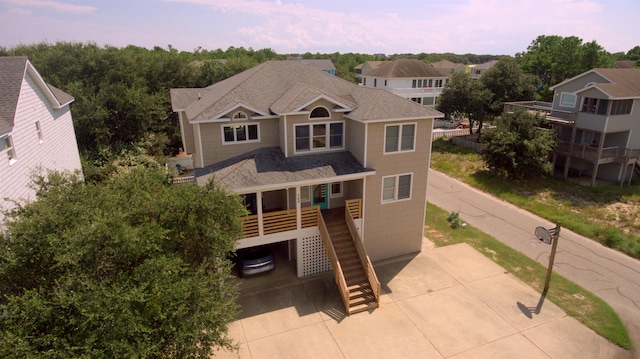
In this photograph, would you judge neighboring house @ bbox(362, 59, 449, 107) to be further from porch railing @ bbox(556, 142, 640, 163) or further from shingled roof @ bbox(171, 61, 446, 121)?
shingled roof @ bbox(171, 61, 446, 121)

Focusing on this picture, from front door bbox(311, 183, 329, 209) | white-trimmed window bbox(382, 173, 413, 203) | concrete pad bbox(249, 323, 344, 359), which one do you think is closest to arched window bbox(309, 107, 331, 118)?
front door bbox(311, 183, 329, 209)

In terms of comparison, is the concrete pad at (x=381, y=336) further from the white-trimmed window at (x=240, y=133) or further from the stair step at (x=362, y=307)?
the white-trimmed window at (x=240, y=133)

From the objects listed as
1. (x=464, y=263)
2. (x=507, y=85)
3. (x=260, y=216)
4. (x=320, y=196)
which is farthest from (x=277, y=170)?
(x=507, y=85)

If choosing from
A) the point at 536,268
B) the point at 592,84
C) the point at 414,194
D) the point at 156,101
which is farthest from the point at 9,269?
the point at 592,84

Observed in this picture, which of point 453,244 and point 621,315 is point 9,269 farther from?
point 621,315

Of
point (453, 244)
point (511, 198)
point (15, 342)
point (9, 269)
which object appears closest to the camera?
point (15, 342)

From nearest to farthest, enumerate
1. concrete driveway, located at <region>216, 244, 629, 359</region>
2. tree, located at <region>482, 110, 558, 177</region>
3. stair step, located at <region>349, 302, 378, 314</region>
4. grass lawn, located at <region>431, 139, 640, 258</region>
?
concrete driveway, located at <region>216, 244, 629, 359</region>
stair step, located at <region>349, 302, 378, 314</region>
grass lawn, located at <region>431, 139, 640, 258</region>
tree, located at <region>482, 110, 558, 177</region>

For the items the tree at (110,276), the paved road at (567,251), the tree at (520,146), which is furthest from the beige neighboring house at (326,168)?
the tree at (520,146)
